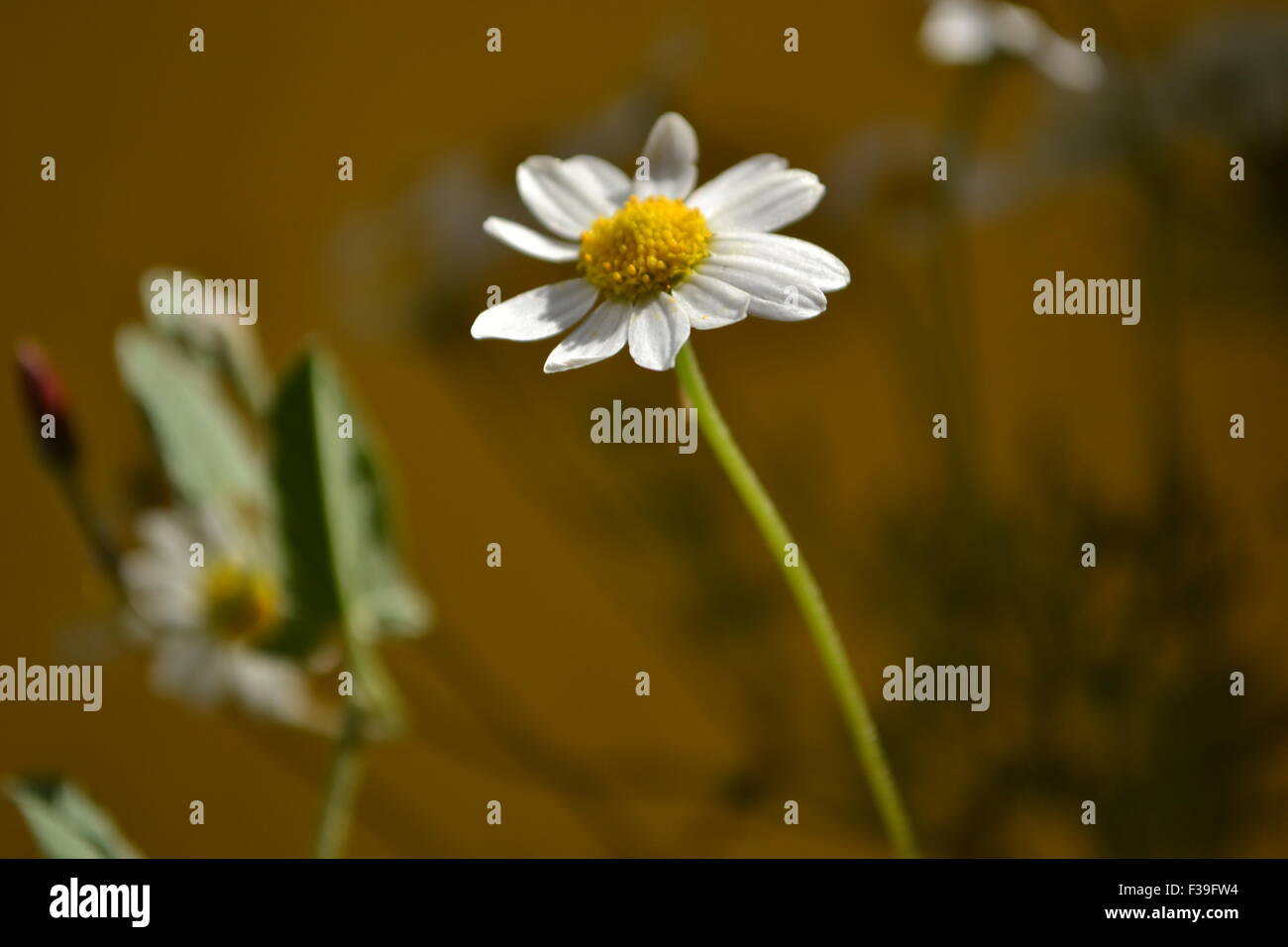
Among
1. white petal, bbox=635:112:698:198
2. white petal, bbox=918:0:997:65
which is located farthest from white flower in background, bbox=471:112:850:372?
white petal, bbox=918:0:997:65

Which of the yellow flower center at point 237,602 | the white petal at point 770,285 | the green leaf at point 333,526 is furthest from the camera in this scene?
the yellow flower center at point 237,602

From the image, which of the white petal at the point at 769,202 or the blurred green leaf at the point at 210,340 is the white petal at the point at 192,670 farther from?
the white petal at the point at 769,202

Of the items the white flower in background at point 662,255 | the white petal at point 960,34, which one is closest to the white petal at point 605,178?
the white flower in background at point 662,255

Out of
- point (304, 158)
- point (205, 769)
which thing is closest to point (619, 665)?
point (205, 769)

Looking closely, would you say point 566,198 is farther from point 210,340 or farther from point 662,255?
point 210,340

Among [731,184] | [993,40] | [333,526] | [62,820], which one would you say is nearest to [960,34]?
[993,40]
